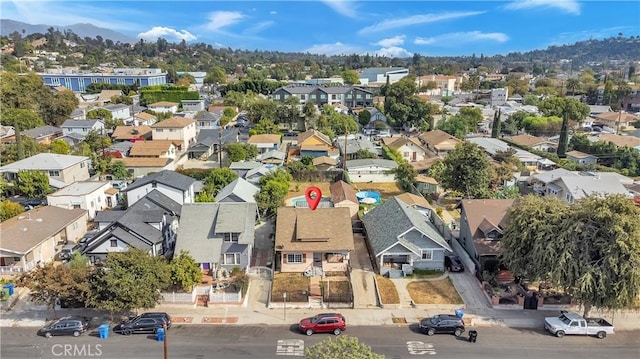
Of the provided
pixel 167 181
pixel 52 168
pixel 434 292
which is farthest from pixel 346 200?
pixel 52 168

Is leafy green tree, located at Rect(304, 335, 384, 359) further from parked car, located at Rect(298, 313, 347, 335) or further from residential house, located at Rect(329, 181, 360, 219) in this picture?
residential house, located at Rect(329, 181, 360, 219)

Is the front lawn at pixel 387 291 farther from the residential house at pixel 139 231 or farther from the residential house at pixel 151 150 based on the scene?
the residential house at pixel 151 150

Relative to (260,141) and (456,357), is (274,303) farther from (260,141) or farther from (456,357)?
(260,141)

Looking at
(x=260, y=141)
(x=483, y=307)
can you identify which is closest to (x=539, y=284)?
(x=483, y=307)

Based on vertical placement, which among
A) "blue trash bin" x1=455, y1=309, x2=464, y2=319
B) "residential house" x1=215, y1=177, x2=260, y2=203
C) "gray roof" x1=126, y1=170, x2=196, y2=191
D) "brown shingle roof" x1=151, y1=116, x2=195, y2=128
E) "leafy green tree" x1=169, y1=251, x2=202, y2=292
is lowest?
"blue trash bin" x1=455, y1=309, x2=464, y2=319

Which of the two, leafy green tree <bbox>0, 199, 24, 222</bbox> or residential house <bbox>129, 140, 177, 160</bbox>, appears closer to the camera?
leafy green tree <bbox>0, 199, 24, 222</bbox>

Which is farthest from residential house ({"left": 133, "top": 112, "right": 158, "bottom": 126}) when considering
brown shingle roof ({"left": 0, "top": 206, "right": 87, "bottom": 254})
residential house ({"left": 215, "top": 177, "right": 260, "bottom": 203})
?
residential house ({"left": 215, "top": 177, "right": 260, "bottom": 203})

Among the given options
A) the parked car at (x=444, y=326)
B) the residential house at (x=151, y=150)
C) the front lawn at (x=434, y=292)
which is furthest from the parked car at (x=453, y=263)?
the residential house at (x=151, y=150)
